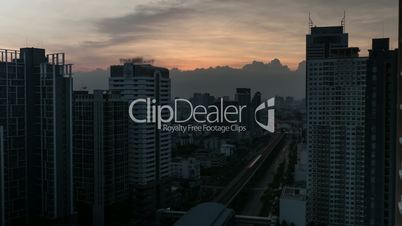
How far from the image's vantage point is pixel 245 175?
790cm

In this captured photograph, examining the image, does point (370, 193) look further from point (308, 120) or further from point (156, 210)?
point (156, 210)

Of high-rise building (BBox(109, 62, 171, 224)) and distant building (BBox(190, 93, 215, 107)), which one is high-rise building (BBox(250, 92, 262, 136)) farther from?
high-rise building (BBox(109, 62, 171, 224))

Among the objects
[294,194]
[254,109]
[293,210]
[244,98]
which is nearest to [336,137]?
[294,194]

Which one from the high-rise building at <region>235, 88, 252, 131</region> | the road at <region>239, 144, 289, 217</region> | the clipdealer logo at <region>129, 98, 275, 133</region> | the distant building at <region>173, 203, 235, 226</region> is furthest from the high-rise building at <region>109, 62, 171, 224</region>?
the high-rise building at <region>235, 88, 252, 131</region>

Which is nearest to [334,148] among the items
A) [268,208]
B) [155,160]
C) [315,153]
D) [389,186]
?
[315,153]

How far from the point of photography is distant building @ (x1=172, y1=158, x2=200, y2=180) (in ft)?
26.0

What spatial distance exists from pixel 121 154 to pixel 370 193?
10.8ft

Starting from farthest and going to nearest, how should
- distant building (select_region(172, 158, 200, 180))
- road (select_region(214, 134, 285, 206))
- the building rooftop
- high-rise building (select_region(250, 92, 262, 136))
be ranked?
1. distant building (select_region(172, 158, 200, 180))
2. high-rise building (select_region(250, 92, 262, 136))
3. road (select_region(214, 134, 285, 206))
4. the building rooftop

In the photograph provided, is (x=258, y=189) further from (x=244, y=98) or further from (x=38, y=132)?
(x=38, y=132)

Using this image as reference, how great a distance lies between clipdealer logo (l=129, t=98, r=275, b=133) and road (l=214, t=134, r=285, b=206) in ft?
2.82

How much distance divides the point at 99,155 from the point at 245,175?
9.82ft

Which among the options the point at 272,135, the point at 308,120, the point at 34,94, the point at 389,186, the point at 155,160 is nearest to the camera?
the point at 389,186

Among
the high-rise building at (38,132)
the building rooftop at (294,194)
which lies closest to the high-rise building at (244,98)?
the building rooftop at (294,194)

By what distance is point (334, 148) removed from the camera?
563 centimetres
